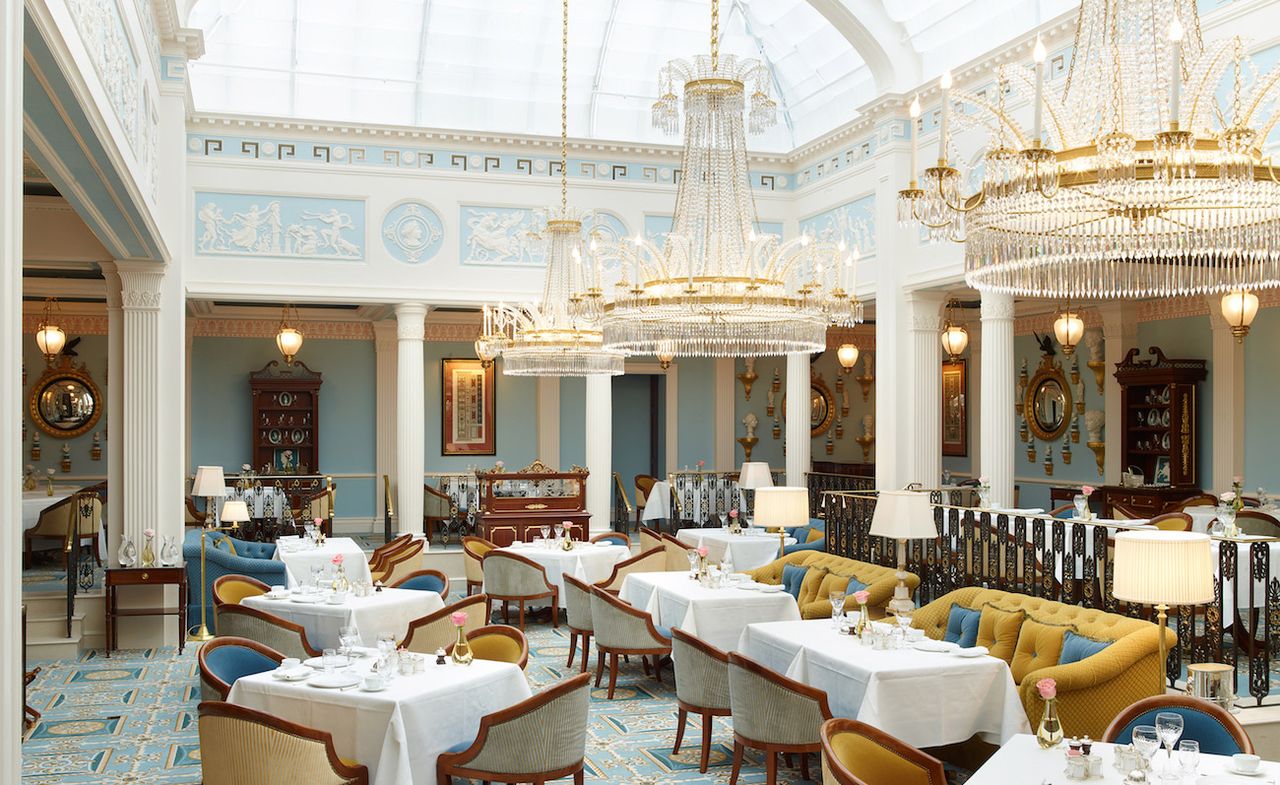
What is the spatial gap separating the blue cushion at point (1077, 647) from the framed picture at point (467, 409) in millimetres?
13508

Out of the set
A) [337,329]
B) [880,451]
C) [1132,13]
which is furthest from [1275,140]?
[337,329]

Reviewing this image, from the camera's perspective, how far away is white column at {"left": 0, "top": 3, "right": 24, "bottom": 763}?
3.12 m

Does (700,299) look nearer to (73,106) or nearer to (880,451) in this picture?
(73,106)

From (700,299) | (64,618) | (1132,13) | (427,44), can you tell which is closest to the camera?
(1132,13)

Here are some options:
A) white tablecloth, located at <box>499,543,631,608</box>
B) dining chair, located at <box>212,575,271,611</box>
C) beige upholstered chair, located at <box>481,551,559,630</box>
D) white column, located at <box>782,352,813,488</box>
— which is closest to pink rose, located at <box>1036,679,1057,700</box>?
dining chair, located at <box>212,575,271,611</box>

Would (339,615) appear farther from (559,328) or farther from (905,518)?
(905,518)

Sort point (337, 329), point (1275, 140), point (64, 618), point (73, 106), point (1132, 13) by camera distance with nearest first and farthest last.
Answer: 1. point (1132, 13)
2. point (73, 106)
3. point (1275, 140)
4. point (64, 618)
5. point (337, 329)

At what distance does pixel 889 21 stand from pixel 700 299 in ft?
23.5

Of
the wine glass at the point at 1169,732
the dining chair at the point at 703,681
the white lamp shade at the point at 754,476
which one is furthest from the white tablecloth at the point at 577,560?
the wine glass at the point at 1169,732

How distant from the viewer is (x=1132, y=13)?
4.70m

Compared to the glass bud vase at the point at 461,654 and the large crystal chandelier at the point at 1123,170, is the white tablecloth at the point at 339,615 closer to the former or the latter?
the glass bud vase at the point at 461,654

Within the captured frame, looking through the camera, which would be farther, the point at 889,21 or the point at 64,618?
the point at 889,21

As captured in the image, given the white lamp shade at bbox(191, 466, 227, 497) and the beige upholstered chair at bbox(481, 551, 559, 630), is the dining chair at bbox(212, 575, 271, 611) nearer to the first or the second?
the beige upholstered chair at bbox(481, 551, 559, 630)

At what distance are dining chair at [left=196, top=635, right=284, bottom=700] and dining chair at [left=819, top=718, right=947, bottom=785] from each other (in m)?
3.10
